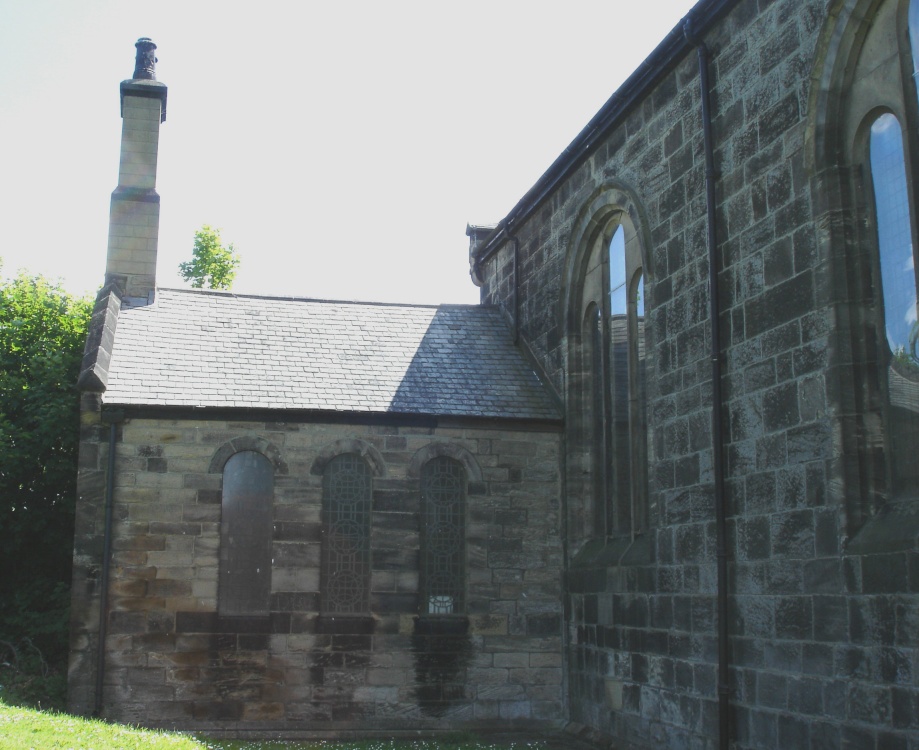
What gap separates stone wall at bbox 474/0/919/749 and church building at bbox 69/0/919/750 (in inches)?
1.4

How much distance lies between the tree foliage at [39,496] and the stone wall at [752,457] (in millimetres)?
9523

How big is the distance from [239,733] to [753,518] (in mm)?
7480

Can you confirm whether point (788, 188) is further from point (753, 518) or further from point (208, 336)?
point (208, 336)

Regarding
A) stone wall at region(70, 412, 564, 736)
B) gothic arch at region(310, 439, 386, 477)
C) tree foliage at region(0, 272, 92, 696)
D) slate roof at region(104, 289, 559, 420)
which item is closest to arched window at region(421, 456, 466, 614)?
stone wall at region(70, 412, 564, 736)

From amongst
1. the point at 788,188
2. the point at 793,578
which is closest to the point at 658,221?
the point at 788,188

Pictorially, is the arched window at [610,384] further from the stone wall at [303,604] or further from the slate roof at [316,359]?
the stone wall at [303,604]

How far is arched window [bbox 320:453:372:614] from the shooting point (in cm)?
1502

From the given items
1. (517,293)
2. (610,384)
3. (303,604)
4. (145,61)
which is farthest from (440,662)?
(145,61)

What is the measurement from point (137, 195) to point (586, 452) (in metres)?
8.59

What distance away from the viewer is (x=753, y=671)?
10.0 meters

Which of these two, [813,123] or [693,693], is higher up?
[813,123]

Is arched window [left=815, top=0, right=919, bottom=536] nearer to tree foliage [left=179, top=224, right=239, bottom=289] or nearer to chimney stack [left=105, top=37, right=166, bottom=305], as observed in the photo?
chimney stack [left=105, top=37, right=166, bottom=305]

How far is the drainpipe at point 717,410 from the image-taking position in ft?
34.1

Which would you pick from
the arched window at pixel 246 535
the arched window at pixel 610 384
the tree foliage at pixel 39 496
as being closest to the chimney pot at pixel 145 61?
the tree foliage at pixel 39 496
